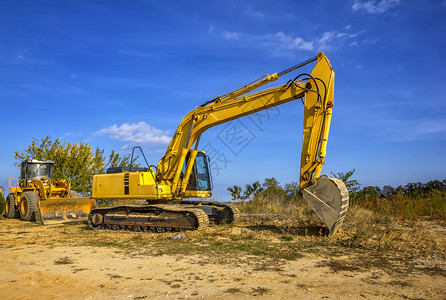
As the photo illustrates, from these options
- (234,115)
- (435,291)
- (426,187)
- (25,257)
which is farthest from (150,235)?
(426,187)

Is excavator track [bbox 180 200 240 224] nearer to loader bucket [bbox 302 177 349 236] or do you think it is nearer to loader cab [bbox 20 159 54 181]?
loader bucket [bbox 302 177 349 236]

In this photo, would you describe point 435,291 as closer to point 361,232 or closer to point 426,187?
point 361,232

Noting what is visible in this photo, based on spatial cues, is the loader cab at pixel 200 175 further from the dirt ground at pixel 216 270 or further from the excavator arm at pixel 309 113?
the dirt ground at pixel 216 270

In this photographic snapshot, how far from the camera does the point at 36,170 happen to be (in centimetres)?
1838

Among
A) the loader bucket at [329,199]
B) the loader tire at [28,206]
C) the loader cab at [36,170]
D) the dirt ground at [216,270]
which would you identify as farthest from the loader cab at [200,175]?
the loader cab at [36,170]

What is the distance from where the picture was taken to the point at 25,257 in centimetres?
778

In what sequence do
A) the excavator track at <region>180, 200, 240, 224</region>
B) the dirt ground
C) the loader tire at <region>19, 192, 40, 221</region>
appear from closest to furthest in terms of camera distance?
1. the dirt ground
2. the excavator track at <region>180, 200, 240, 224</region>
3. the loader tire at <region>19, 192, 40, 221</region>

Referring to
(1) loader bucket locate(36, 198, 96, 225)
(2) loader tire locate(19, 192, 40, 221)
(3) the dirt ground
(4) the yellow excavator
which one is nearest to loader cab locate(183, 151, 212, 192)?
(4) the yellow excavator

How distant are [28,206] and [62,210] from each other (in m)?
2.78

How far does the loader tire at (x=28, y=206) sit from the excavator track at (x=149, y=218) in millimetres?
5422

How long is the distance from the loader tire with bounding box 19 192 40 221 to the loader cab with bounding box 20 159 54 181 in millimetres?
1493

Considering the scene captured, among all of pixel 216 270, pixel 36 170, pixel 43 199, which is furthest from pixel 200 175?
pixel 36 170

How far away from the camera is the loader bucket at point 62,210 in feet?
47.4

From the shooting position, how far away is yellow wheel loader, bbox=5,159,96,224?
14.7 meters
